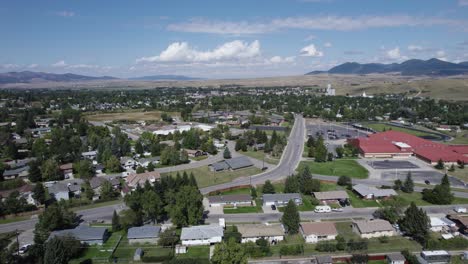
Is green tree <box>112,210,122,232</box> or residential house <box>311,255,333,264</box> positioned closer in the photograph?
residential house <box>311,255,333,264</box>

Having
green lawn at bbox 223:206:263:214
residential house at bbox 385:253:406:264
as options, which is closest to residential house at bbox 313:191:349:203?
green lawn at bbox 223:206:263:214

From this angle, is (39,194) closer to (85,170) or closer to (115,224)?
(85,170)

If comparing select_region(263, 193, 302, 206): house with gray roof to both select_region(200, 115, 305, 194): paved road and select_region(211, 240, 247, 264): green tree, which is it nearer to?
select_region(200, 115, 305, 194): paved road

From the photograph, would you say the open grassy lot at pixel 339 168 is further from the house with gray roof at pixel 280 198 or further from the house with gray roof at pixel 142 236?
the house with gray roof at pixel 142 236

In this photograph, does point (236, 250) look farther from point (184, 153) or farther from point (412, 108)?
point (412, 108)

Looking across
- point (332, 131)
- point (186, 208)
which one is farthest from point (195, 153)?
point (332, 131)

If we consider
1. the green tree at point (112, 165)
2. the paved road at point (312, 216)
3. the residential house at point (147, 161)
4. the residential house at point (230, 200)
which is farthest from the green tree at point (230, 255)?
the green tree at point (112, 165)
